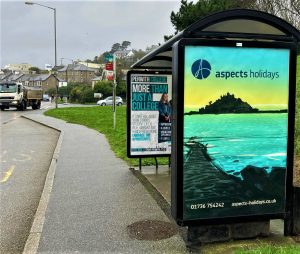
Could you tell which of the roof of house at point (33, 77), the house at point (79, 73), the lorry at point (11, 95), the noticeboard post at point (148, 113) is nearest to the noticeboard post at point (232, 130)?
the noticeboard post at point (148, 113)

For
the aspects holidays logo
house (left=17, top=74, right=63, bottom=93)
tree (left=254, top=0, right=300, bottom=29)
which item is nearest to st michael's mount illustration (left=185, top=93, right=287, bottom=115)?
the aspects holidays logo

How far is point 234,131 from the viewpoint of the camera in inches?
177

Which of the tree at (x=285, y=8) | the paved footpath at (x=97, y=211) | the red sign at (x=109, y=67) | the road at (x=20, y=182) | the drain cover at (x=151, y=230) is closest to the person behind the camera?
the paved footpath at (x=97, y=211)

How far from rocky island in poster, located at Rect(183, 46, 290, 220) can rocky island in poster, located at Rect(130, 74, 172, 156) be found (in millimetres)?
3818

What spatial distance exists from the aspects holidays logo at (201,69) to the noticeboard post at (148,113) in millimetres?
3932

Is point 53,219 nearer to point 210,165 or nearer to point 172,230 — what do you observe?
point 172,230

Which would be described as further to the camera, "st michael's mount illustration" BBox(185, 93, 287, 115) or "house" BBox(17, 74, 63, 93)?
"house" BBox(17, 74, 63, 93)

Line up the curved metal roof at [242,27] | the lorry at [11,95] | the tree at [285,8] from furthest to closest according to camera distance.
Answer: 1. the lorry at [11,95]
2. the tree at [285,8]
3. the curved metal roof at [242,27]

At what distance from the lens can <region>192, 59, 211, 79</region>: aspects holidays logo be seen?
4230mm

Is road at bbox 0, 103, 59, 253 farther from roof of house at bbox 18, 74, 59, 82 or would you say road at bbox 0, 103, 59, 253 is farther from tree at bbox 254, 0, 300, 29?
roof of house at bbox 18, 74, 59, 82

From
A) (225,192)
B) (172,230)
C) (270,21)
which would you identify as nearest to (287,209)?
(225,192)

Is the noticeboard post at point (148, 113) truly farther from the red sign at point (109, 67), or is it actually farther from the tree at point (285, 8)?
the tree at point (285, 8)

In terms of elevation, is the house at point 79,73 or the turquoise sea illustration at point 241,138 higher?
the house at point 79,73

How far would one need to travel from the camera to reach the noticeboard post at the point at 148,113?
8.20m
